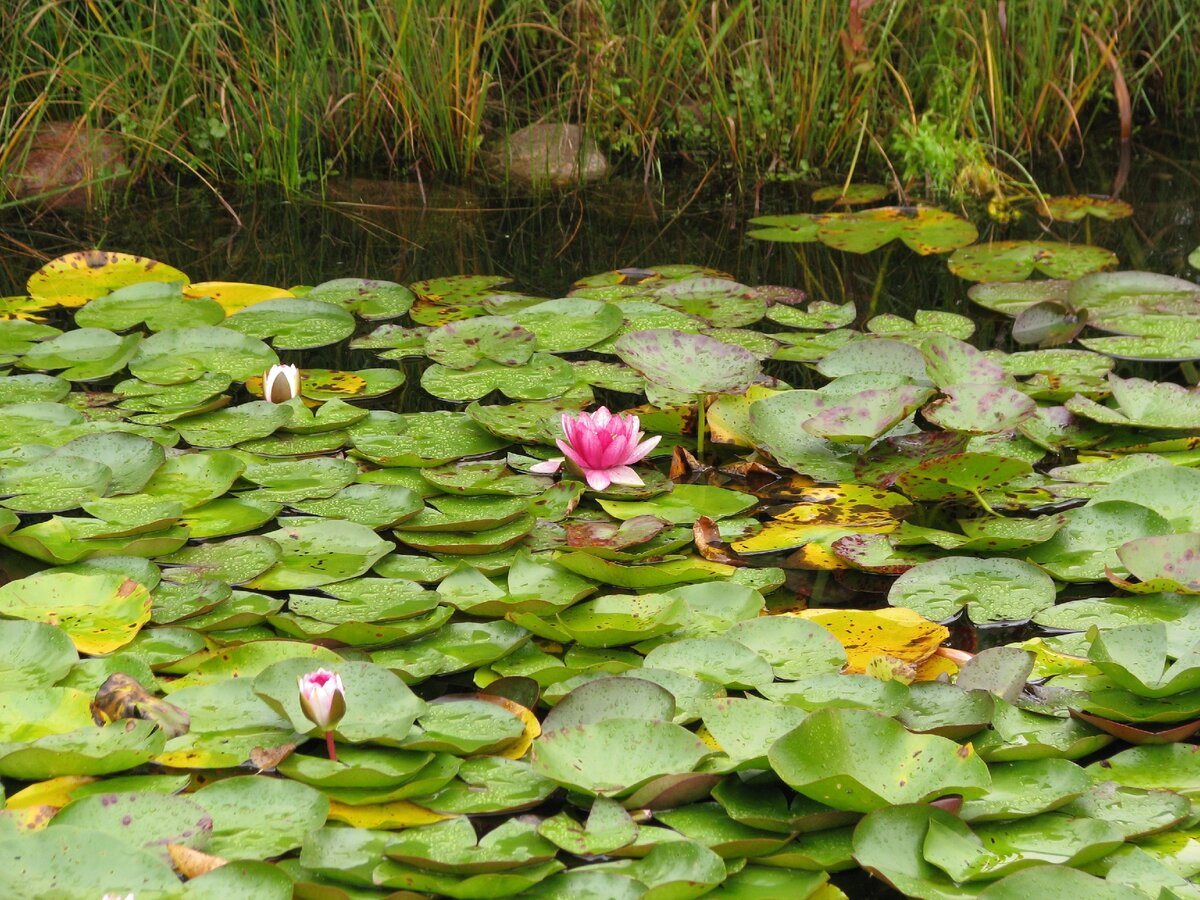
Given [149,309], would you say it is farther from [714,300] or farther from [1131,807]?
[1131,807]

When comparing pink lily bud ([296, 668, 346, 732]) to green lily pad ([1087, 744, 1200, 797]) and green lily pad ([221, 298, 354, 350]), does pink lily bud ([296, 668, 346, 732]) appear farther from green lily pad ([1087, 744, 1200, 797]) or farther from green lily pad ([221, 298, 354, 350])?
green lily pad ([221, 298, 354, 350])

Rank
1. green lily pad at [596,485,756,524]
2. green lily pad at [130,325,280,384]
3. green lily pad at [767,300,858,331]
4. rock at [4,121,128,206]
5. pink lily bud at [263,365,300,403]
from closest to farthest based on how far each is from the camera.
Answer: green lily pad at [596,485,756,524] → pink lily bud at [263,365,300,403] → green lily pad at [130,325,280,384] → green lily pad at [767,300,858,331] → rock at [4,121,128,206]

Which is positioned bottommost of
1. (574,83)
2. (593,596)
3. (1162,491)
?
(593,596)

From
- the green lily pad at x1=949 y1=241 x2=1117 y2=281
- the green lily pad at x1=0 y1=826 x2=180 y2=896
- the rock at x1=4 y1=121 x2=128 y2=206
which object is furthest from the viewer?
the rock at x1=4 y1=121 x2=128 y2=206

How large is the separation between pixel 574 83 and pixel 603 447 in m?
2.55

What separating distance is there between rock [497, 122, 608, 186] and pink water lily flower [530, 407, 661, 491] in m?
2.23

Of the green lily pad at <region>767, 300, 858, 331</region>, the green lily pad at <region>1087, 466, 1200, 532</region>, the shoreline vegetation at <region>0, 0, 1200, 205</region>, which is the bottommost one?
the green lily pad at <region>767, 300, 858, 331</region>

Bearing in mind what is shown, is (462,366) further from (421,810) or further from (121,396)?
(421,810)

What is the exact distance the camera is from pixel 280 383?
2.37 metres

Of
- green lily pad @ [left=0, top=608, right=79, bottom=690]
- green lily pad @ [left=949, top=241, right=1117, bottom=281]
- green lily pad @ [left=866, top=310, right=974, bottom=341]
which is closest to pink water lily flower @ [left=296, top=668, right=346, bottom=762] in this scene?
green lily pad @ [left=0, top=608, right=79, bottom=690]

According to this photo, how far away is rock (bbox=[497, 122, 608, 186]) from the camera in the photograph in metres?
4.21

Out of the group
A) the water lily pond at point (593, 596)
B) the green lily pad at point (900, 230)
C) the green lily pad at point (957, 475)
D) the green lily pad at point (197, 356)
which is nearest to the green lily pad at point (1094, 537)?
the water lily pond at point (593, 596)

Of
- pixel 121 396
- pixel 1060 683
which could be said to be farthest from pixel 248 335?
pixel 1060 683

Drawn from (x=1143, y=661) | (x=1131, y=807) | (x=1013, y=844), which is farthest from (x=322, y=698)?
(x=1143, y=661)
